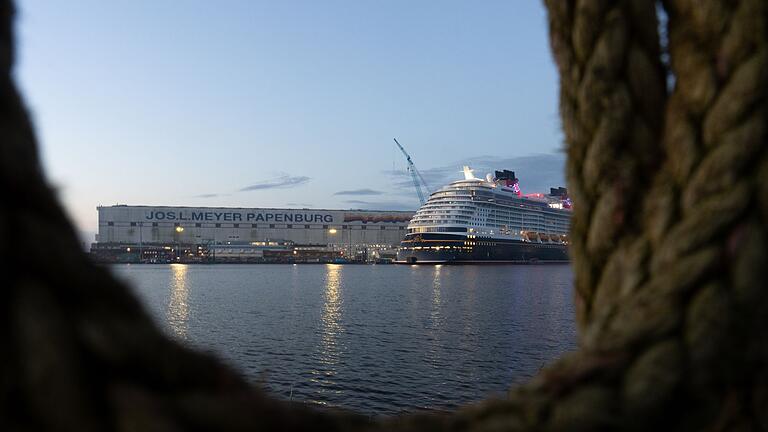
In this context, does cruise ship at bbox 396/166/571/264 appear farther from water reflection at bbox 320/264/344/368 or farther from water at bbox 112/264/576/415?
water reflection at bbox 320/264/344/368

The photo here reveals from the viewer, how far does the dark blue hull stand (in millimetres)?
87562

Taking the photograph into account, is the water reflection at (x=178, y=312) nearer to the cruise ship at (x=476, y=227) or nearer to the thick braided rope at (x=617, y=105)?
the thick braided rope at (x=617, y=105)

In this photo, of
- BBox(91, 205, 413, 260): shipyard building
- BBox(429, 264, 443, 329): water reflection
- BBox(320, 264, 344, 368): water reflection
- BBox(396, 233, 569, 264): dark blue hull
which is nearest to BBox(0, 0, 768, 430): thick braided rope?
BBox(320, 264, 344, 368): water reflection

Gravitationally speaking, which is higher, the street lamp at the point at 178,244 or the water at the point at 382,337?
the street lamp at the point at 178,244

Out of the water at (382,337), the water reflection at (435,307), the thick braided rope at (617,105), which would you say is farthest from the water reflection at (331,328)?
the thick braided rope at (617,105)

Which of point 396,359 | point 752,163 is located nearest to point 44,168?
point 752,163

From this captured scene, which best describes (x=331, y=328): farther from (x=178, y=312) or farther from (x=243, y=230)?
(x=243, y=230)

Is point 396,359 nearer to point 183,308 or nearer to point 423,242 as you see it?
point 183,308

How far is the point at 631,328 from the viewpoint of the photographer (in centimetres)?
79

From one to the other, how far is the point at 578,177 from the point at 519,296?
49.8 metres

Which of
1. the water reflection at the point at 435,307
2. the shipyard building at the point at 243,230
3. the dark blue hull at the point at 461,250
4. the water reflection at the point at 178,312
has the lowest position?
the water reflection at the point at 178,312

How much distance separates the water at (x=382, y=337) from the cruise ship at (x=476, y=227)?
30.7 m

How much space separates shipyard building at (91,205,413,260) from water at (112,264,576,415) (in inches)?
3384

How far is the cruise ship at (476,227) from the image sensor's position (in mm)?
86875
